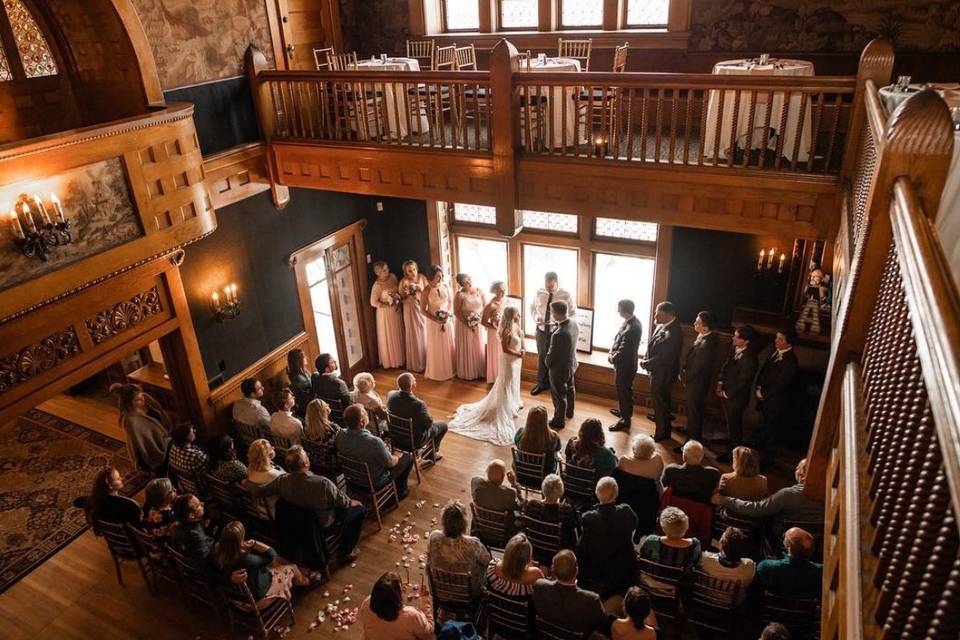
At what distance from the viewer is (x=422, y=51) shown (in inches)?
365

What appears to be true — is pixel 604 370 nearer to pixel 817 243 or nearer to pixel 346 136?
pixel 817 243

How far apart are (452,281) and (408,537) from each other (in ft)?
14.6

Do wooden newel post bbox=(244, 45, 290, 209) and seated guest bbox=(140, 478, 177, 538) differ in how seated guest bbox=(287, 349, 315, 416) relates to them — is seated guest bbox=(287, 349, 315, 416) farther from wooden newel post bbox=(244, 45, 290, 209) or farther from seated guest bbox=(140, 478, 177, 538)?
seated guest bbox=(140, 478, 177, 538)

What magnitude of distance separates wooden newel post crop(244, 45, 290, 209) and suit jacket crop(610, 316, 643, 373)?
4424mm

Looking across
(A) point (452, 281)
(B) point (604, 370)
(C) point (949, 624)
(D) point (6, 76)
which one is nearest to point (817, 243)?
(B) point (604, 370)

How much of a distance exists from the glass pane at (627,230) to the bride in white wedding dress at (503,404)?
170 centimetres

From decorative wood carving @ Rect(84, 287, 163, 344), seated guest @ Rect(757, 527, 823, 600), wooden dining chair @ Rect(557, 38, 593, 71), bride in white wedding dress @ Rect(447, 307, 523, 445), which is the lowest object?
bride in white wedding dress @ Rect(447, 307, 523, 445)

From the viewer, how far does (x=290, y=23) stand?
7.96 m

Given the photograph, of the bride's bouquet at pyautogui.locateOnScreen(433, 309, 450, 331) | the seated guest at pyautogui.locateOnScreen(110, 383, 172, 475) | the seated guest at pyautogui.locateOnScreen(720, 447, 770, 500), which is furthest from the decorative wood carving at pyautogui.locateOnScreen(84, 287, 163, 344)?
the seated guest at pyautogui.locateOnScreen(720, 447, 770, 500)

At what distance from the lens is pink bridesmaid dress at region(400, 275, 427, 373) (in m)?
9.25

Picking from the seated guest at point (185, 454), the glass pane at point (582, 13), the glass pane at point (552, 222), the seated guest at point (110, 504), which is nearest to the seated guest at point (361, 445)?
the seated guest at point (185, 454)

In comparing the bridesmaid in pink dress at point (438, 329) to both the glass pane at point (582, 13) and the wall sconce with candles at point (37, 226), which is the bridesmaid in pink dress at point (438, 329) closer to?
the glass pane at point (582, 13)

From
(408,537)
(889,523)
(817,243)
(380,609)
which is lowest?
(408,537)

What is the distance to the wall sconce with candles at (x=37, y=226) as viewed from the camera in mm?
4621
